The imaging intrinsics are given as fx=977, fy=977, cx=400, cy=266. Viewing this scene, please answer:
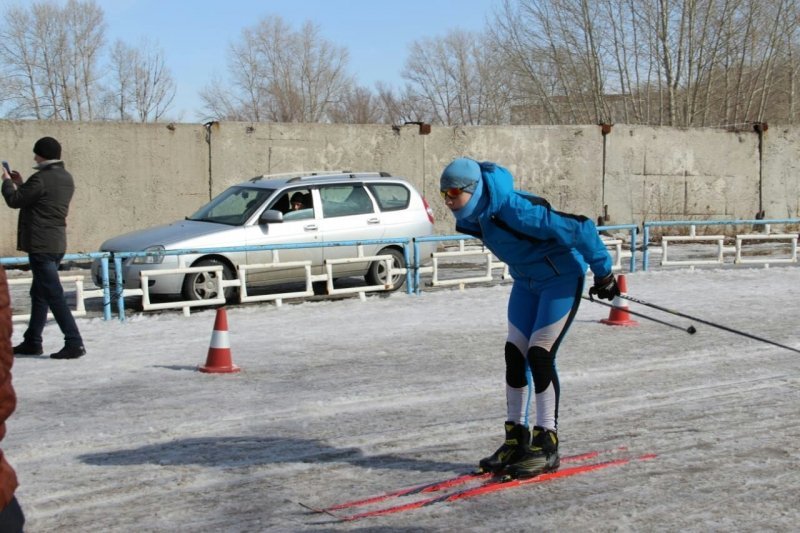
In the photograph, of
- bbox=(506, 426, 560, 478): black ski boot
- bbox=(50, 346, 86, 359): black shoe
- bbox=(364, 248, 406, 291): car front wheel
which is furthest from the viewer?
bbox=(364, 248, 406, 291): car front wheel

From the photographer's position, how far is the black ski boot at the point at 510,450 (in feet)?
17.9

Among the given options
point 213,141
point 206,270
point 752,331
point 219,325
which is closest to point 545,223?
point 219,325

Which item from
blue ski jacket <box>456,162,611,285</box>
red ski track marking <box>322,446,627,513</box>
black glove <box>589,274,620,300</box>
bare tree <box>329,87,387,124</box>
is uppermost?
bare tree <box>329,87,387,124</box>

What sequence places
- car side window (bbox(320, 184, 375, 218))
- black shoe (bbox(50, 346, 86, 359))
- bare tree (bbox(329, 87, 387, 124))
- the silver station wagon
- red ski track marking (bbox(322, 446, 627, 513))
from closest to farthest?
red ski track marking (bbox(322, 446, 627, 513)) → black shoe (bbox(50, 346, 86, 359)) → the silver station wagon → car side window (bbox(320, 184, 375, 218)) → bare tree (bbox(329, 87, 387, 124))

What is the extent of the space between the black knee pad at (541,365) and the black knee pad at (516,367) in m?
0.12

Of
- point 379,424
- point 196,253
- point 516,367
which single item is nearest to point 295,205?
point 196,253

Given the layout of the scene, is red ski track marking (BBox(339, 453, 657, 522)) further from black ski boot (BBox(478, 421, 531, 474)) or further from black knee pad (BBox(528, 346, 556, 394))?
black knee pad (BBox(528, 346, 556, 394))

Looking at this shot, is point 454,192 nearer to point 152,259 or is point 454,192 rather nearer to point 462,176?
point 462,176

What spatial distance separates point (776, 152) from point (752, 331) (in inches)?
604

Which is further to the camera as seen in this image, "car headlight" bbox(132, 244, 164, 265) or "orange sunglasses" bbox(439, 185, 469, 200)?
"car headlight" bbox(132, 244, 164, 265)

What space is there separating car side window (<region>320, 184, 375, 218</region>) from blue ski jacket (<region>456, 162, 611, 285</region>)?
8.40 meters

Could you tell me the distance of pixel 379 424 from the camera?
22.1ft

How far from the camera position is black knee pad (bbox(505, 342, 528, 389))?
18.2 feet

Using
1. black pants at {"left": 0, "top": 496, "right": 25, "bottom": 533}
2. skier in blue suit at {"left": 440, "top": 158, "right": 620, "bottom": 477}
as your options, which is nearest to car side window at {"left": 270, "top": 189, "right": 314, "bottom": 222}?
skier in blue suit at {"left": 440, "top": 158, "right": 620, "bottom": 477}
